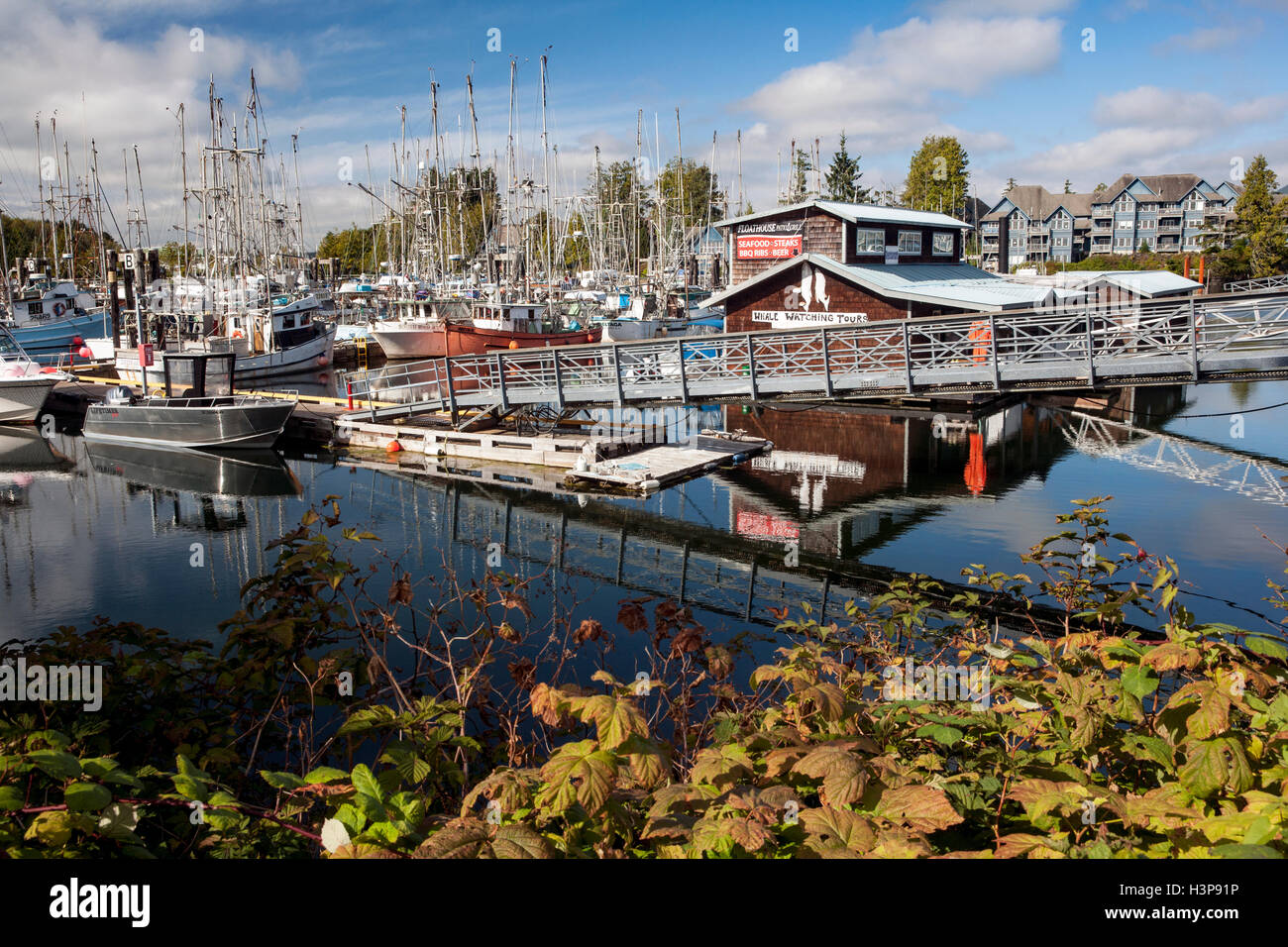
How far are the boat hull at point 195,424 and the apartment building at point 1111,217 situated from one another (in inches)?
3297

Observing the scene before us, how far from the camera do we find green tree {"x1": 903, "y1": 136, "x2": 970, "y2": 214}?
244 feet

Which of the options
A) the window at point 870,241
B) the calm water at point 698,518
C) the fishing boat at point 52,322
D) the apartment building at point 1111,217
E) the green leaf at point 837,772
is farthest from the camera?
the apartment building at point 1111,217

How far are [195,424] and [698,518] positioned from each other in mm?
16912

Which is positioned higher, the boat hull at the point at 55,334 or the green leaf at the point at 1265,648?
the boat hull at the point at 55,334

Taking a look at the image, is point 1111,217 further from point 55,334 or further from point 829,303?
point 55,334

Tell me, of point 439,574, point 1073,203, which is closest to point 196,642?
point 439,574

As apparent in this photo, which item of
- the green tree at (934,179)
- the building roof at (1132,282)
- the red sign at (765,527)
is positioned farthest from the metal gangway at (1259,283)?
the red sign at (765,527)

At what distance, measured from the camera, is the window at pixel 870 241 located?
34750 mm

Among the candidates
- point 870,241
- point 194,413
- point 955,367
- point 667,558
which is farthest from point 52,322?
point 955,367

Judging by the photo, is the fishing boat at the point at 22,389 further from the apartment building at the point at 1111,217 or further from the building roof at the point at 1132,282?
the apartment building at the point at 1111,217

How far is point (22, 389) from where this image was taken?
33.0 m

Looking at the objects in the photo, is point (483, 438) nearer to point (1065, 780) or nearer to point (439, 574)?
point (439, 574)
